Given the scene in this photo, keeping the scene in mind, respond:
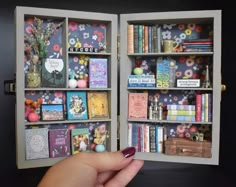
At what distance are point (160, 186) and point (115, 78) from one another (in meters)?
1.07

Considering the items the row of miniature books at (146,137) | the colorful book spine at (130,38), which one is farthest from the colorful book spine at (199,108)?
the colorful book spine at (130,38)

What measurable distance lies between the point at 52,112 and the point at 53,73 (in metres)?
0.29

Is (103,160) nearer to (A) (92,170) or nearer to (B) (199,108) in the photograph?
(A) (92,170)

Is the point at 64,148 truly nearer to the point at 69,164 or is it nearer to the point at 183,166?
the point at 183,166

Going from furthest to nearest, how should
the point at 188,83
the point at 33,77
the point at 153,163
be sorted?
the point at 153,163, the point at 188,83, the point at 33,77

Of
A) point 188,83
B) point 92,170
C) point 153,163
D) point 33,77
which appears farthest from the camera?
point 153,163

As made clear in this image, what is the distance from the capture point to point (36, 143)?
207cm

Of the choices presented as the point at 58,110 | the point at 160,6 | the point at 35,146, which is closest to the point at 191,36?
the point at 160,6

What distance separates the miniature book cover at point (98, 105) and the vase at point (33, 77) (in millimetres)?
404

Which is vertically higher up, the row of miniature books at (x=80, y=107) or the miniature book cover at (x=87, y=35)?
the miniature book cover at (x=87, y=35)

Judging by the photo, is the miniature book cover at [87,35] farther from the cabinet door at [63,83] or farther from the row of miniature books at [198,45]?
the row of miniature books at [198,45]

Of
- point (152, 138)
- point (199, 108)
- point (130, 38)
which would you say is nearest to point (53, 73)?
point (130, 38)

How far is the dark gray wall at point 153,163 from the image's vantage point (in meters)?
2.42

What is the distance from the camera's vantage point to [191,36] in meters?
2.29
